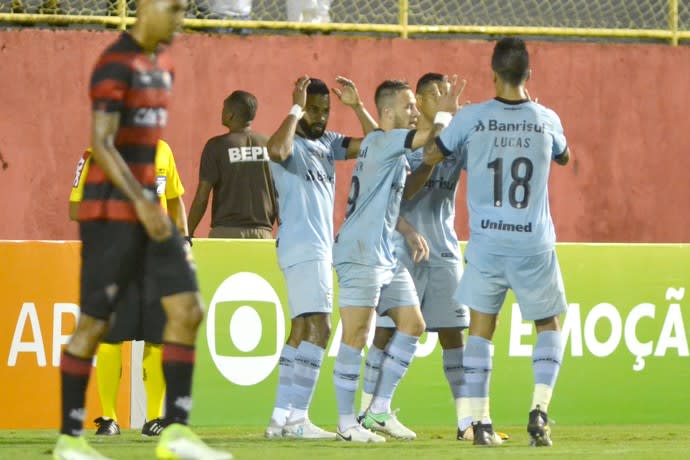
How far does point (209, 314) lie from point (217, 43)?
3689 millimetres

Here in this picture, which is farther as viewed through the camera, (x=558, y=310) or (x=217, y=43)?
(x=217, y=43)

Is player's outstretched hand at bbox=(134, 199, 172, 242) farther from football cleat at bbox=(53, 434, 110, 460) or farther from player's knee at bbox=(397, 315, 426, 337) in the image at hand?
player's knee at bbox=(397, 315, 426, 337)

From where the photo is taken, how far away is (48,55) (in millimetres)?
13359

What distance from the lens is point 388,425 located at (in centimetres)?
960

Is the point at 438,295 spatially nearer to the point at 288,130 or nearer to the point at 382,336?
the point at 382,336

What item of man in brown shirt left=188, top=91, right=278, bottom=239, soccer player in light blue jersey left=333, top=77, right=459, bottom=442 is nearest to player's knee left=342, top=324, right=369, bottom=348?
soccer player in light blue jersey left=333, top=77, right=459, bottom=442

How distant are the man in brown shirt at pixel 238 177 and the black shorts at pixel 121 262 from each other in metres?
4.12

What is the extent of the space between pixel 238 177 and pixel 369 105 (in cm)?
288

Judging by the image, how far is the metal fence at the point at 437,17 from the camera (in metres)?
13.5

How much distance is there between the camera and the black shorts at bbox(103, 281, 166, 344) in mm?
9547

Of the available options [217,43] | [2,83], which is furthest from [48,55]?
[217,43]

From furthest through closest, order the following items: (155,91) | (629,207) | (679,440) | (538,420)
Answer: (629,207), (679,440), (538,420), (155,91)

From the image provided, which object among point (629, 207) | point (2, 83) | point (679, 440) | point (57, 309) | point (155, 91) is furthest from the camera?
point (629, 207)

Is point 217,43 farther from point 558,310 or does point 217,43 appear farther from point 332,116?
point 558,310
